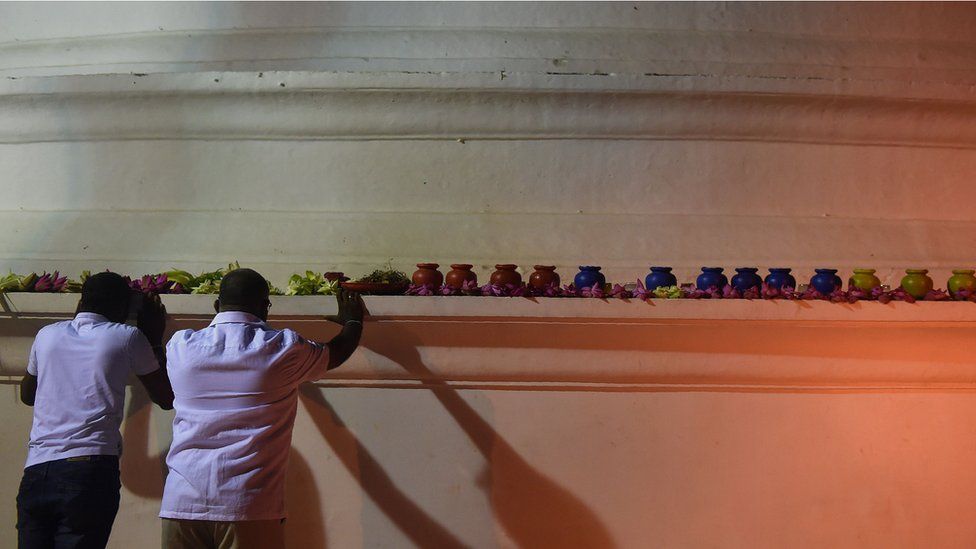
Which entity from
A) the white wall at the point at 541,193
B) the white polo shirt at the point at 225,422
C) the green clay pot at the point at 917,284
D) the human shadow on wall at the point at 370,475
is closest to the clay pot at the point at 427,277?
the white wall at the point at 541,193

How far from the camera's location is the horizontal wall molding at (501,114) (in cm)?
373

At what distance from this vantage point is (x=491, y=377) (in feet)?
10.1

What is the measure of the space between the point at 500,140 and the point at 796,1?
165 centimetres

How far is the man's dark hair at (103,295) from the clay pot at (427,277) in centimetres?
97

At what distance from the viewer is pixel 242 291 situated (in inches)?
93.7

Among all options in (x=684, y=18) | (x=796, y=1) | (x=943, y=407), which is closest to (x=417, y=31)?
(x=684, y=18)

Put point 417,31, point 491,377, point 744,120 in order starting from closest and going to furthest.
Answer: point 491,377 < point 744,120 < point 417,31

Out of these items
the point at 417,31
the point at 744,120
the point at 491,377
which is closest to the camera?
the point at 491,377

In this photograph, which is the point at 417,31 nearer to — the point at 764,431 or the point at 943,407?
the point at 764,431

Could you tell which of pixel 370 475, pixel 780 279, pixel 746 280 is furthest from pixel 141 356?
pixel 780 279

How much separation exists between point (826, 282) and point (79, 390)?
8.09 ft

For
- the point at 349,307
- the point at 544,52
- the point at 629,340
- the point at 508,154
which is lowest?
the point at 629,340

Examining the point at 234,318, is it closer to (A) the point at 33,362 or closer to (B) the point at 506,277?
(A) the point at 33,362

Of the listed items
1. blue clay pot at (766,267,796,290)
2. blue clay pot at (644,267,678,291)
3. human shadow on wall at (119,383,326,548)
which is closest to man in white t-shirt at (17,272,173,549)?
human shadow on wall at (119,383,326,548)
